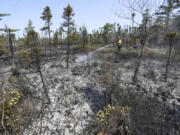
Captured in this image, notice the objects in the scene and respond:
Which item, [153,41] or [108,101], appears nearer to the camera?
[108,101]

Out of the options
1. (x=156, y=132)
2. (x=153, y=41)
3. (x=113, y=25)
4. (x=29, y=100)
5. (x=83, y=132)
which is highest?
(x=113, y=25)

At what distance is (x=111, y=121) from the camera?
439 cm

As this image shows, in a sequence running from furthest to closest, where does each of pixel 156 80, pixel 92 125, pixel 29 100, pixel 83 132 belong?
1. pixel 156 80
2. pixel 29 100
3. pixel 92 125
4. pixel 83 132

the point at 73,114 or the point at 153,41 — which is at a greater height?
the point at 153,41

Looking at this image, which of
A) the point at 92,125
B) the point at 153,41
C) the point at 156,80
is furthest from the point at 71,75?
the point at 153,41

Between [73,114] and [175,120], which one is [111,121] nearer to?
[73,114]

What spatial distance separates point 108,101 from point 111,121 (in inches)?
55.8

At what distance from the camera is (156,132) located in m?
3.92

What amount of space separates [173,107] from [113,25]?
103 feet

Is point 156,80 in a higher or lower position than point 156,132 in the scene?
higher

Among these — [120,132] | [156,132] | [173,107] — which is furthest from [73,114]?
[173,107]

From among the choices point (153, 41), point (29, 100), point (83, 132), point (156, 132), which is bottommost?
point (83, 132)

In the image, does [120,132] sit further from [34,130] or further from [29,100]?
[29,100]

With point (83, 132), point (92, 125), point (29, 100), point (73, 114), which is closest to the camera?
point (83, 132)
